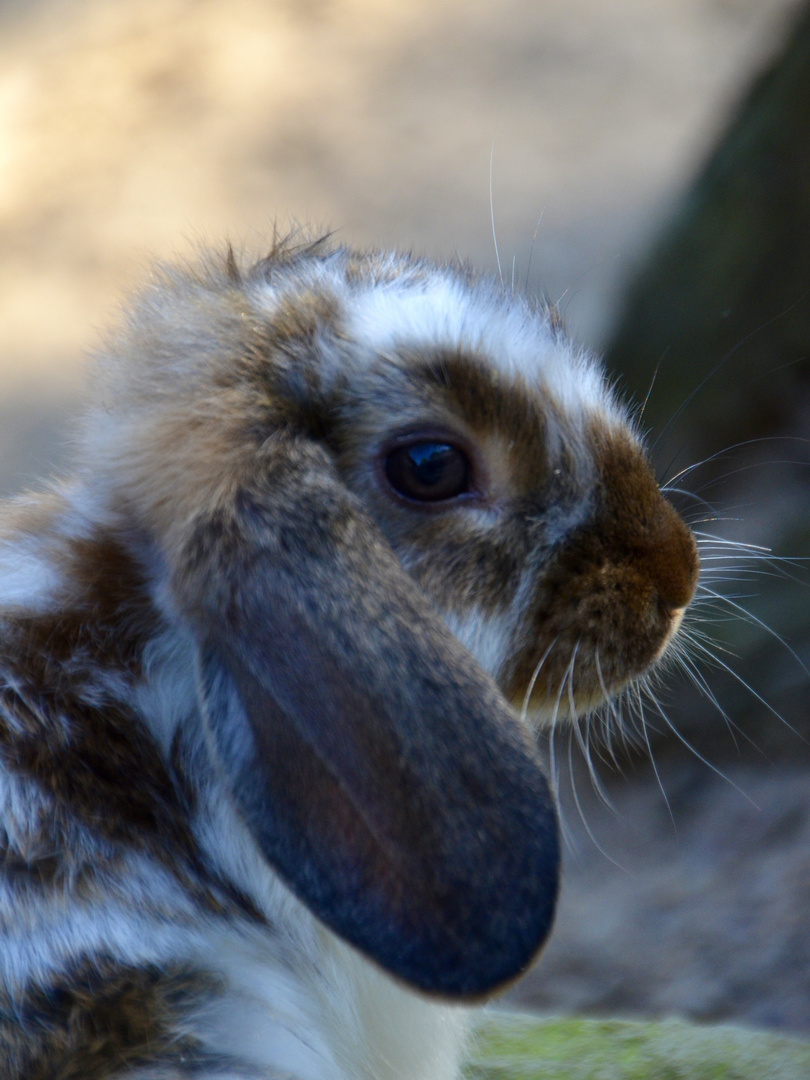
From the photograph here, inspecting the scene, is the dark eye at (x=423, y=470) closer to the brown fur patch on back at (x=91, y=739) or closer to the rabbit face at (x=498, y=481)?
the rabbit face at (x=498, y=481)

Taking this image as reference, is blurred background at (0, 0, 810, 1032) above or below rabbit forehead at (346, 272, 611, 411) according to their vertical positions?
above

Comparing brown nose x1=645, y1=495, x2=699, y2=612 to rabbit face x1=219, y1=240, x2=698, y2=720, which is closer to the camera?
rabbit face x1=219, y1=240, x2=698, y2=720

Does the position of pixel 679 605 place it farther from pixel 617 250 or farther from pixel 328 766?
pixel 617 250

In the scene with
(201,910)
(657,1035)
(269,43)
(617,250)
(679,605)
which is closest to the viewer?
(201,910)

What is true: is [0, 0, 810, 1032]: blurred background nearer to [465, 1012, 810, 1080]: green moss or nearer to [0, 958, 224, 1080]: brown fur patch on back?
[465, 1012, 810, 1080]: green moss

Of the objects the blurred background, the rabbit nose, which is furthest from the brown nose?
the blurred background

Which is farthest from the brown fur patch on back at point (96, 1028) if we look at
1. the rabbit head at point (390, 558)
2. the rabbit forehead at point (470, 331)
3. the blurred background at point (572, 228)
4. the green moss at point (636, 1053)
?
the blurred background at point (572, 228)

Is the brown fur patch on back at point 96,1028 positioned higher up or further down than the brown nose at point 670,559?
further down

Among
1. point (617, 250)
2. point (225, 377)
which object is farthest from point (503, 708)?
point (617, 250)
